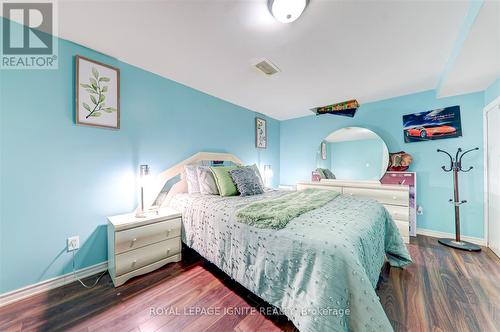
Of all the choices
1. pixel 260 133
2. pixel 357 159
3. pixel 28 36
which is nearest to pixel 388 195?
pixel 357 159

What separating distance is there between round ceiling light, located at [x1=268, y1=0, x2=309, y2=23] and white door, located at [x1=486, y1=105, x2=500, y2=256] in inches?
105

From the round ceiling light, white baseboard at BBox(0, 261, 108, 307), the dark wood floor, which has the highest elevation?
the round ceiling light

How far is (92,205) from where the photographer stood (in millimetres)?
1801

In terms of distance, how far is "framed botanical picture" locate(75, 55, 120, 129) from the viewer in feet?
5.65

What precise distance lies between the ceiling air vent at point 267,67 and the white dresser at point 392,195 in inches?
85.0

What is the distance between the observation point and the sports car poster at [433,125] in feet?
8.45

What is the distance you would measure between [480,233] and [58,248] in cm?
483

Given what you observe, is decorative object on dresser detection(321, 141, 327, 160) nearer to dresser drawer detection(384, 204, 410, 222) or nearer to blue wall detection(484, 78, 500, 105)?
dresser drawer detection(384, 204, 410, 222)

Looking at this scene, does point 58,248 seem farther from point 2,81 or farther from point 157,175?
point 2,81

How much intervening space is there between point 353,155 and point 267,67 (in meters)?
2.26

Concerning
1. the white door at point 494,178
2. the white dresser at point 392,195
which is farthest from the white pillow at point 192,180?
the white door at point 494,178

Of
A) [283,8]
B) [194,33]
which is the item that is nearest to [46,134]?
[194,33]

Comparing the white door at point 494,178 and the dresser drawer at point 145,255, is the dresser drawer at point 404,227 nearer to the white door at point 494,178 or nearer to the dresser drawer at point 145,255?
the white door at point 494,178

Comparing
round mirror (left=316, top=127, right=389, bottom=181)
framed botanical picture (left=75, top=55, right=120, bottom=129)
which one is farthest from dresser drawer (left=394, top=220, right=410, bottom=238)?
framed botanical picture (left=75, top=55, right=120, bottom=129)
